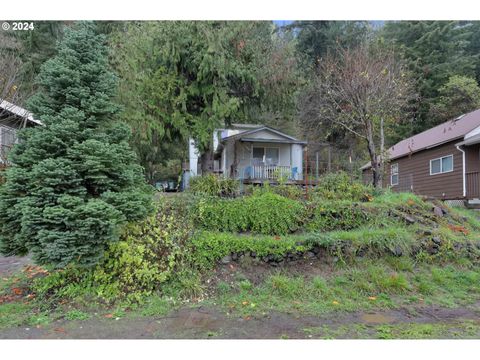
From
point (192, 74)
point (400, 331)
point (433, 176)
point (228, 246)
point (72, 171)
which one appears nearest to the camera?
point (400, 331)

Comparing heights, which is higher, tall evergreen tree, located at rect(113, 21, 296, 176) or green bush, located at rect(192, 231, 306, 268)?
tall evergreen tree, located at rect(113, 21, 296, 176)

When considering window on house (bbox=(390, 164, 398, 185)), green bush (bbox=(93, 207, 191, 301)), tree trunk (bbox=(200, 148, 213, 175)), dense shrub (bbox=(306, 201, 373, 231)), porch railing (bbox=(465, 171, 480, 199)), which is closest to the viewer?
green bush (bbox=(93, 207, 191, 301))

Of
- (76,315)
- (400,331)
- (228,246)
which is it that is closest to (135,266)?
(76,315)

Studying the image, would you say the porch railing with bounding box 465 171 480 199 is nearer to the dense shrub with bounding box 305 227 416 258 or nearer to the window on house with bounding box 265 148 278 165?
the dense shrub with bounding box 305 227 416 258

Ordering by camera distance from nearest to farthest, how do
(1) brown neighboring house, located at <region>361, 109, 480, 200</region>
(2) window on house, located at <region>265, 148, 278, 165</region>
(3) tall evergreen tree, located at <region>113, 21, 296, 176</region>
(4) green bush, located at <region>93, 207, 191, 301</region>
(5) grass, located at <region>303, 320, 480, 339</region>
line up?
(5) grass, located at <region>303, 320, 480, 339</region>
(4) green bush, located at <region>93, 207, 191, 301</region>
(3) tall evergreen tree, located at <region>113, 21, 296, 176</region>
(1) brown neighboring house, located at <region>361, 109, 480, 200</region>
(2) window on house, located at <region>265, 148, 278, 165</region>

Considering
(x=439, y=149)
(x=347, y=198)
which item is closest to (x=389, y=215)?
(x=347, y=198)

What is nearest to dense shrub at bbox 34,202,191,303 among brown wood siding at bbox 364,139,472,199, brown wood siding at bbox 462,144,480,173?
brown wood siding at bbox 364,139,472,199

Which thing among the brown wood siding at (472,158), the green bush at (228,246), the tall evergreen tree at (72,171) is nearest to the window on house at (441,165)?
the brown wood siding at (472,158)

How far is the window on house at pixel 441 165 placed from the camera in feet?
44.4

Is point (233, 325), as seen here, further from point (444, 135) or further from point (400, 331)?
point (444, 135)

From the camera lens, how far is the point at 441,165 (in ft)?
45.9

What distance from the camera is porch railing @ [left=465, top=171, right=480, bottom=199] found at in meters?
12.0

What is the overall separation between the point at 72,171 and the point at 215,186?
9.63ft

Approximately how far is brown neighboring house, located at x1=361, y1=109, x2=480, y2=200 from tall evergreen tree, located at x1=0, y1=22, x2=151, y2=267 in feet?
36.7
